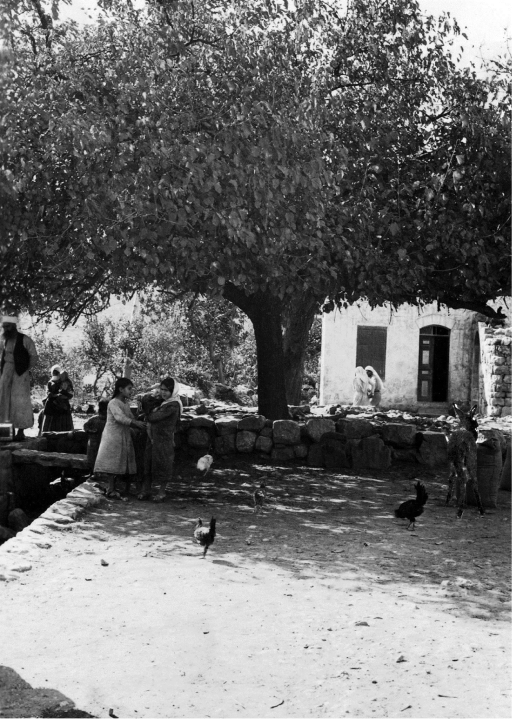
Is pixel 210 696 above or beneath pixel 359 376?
beneath

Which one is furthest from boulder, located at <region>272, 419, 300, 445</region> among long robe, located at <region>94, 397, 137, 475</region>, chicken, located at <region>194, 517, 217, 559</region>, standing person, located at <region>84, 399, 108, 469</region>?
chicken, located at <region>194, 517, 217, 559</region>

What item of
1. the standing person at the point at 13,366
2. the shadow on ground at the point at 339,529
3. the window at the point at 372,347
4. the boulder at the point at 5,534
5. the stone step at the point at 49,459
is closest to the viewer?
the shadow on ground at the point at 339,529

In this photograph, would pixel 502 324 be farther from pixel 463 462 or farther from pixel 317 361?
pixel 463 462

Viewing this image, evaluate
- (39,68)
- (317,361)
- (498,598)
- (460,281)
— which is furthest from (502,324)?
(498,598)

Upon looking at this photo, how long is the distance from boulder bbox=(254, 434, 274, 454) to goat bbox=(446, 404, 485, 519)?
3923 millimetres

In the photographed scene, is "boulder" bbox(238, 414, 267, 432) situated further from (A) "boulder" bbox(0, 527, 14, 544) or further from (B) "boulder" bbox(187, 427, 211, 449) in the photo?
(A) "boulder" bbox(0, 527, 14, 544)

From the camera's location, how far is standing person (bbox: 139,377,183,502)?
11281 millimetres

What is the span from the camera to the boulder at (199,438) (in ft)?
48.1

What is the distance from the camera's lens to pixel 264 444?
1470 centimetres

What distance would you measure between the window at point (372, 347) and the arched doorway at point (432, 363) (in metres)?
1.15

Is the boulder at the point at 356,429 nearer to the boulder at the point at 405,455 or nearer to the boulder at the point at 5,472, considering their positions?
the boulder at the point at 405,455

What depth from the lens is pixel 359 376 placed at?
2370 centimetres

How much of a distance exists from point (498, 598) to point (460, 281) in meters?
6.95

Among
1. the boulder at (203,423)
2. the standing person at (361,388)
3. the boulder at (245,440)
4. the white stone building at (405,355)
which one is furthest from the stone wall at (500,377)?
the boulder at (203,423)
